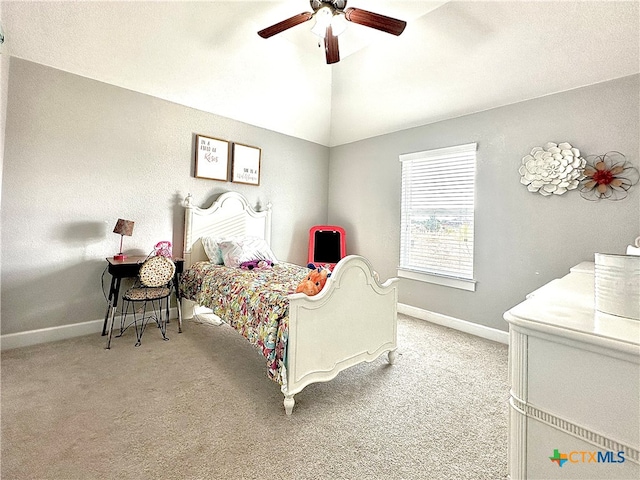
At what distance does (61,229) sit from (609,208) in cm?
511

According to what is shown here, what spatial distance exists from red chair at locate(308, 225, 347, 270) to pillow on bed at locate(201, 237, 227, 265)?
142 cm

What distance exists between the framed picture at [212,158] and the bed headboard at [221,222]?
30 cm

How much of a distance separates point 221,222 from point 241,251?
66 centimetres

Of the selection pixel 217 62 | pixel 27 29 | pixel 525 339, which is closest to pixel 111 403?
pixel 525 339

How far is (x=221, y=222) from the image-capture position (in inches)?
152

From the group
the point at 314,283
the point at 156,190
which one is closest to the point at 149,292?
the point at 156,190

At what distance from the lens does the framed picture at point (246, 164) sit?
13.1 ft

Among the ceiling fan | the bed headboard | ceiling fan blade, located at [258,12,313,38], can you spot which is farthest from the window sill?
ceiling fan blade, located at [258,12,313,38]

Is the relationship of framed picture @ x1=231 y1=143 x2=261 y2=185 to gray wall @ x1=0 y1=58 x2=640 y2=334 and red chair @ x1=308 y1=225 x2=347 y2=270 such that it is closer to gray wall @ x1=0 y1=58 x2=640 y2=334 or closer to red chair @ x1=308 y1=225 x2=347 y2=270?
gray wall @ x1=0 y1=58 x2=640 y2=334

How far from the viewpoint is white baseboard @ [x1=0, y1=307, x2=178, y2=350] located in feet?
8.61

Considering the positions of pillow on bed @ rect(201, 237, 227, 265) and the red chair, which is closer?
pillow on bed @ rect(201, 237, 227, 265)

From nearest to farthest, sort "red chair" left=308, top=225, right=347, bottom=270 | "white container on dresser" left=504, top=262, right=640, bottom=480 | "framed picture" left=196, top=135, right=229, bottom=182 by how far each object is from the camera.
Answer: "white container on dresser" left=504, top=262, right=640, bottom=480, "framed picture" left=196, top=135, right=229, bottom=182, "red chair" left=308, top=225, right=347, bottom=270

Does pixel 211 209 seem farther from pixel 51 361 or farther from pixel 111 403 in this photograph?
pixel 111 403

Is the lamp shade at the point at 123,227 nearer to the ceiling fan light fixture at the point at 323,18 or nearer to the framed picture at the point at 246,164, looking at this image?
the framed picture at the point at 246,164
